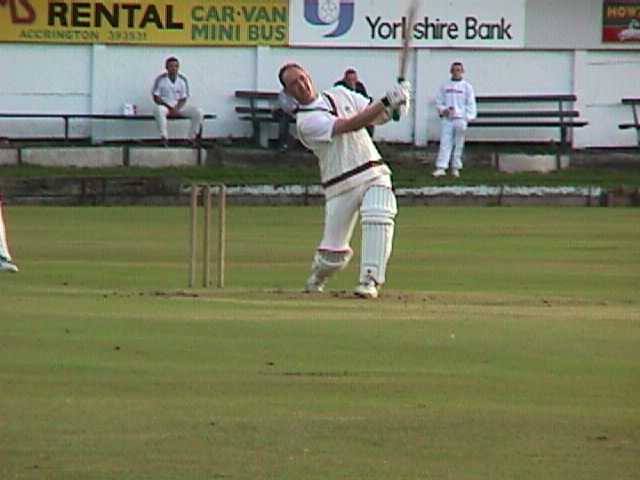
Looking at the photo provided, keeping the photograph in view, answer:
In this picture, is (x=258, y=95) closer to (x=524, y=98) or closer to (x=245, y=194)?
(x=245, y=194)

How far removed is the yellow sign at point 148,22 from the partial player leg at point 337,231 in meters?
21.2

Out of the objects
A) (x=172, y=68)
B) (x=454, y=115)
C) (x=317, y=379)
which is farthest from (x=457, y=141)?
(x=317, y=379)

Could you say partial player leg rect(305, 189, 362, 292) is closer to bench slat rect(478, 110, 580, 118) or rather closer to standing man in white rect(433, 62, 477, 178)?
standing man in white rect(433, 62, 477, 178)

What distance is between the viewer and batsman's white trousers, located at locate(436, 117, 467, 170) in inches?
1332

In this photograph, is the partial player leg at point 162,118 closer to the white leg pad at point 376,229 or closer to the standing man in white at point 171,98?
the standing man in white at point 171,98

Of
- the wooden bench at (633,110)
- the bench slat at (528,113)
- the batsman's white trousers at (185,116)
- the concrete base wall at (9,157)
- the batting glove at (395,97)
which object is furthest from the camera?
the wooden bench at (633,110)

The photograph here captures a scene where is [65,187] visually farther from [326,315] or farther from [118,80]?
[326,315]

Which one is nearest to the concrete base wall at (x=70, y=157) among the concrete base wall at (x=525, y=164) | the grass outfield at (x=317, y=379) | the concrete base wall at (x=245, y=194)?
the concrete base wall at (x=245, y=194)

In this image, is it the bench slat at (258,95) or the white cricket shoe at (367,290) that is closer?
the white cricket shoe at (367,290)

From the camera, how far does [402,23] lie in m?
36.4

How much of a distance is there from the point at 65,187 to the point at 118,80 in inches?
194

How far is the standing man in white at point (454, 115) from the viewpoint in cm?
3388

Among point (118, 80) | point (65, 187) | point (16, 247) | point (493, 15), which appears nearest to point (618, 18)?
point (493, 15)

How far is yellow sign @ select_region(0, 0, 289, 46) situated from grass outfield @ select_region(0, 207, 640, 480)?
59.2 feet
